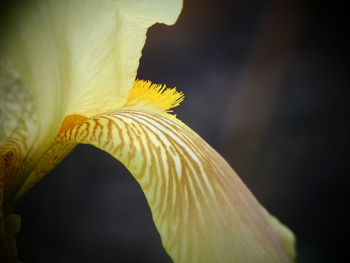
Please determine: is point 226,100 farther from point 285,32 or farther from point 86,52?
point 86,52

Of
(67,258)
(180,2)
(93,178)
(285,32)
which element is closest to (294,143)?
(285,32)

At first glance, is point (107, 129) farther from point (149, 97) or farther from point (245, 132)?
point (245, 132)

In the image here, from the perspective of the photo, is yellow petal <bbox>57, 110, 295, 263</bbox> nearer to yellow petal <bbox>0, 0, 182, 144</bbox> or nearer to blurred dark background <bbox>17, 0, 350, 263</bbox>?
yellow petal <bbox>0, 0, 182, 144</bbox>

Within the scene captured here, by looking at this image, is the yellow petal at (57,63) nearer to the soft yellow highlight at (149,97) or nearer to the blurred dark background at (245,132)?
the soft yellow highlight at (149,97)

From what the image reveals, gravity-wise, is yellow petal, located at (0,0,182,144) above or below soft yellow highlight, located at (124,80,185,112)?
above

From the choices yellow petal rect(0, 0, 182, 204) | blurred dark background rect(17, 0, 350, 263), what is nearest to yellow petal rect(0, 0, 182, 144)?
yellow petal rect(0, 0, 182, 204)

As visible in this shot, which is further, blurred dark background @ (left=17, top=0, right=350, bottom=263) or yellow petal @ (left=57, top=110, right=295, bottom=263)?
blurred dark background @ (left=17, top=0, right=350, bottom=263)
